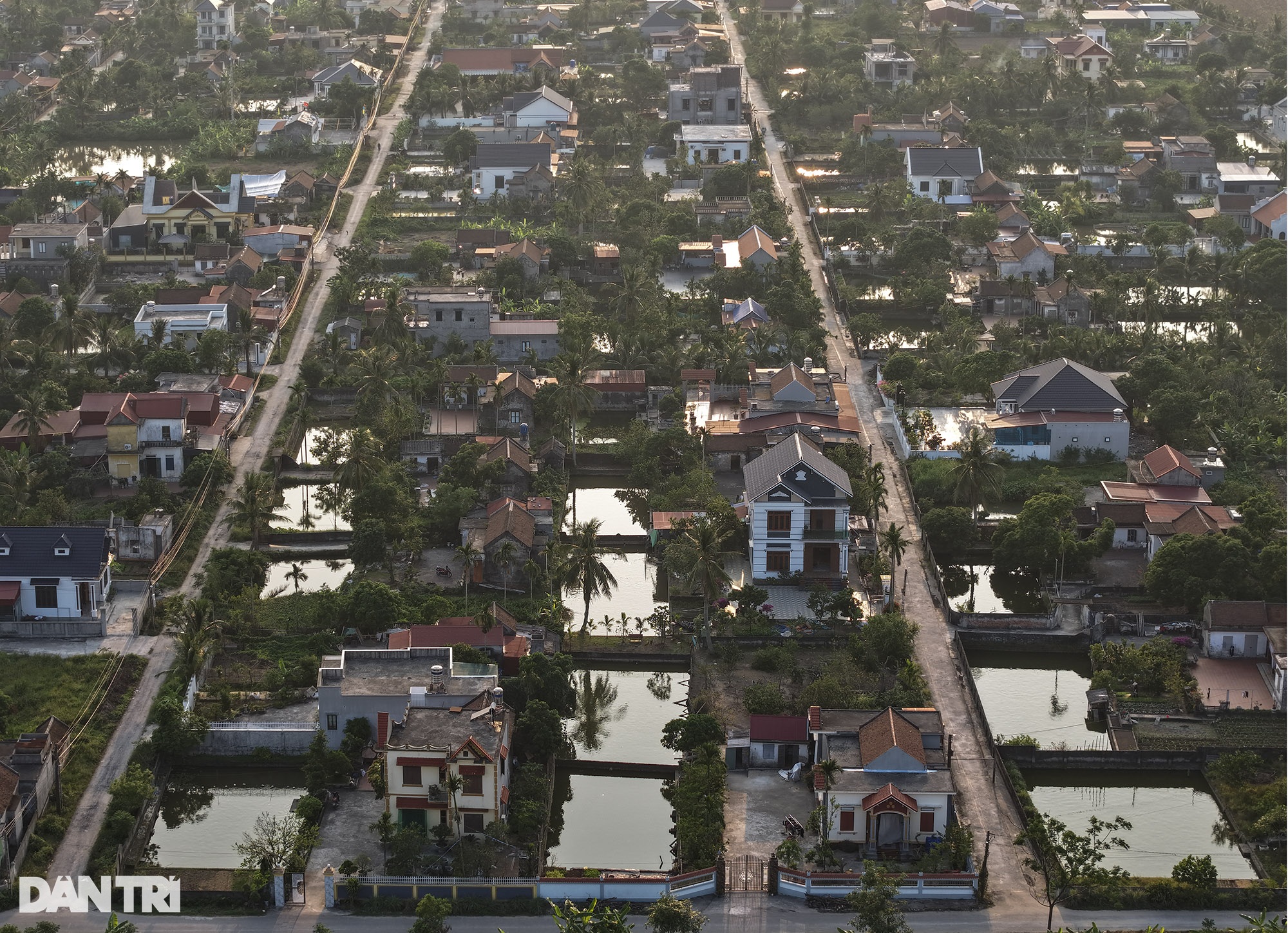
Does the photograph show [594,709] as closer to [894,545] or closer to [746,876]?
[746,876]

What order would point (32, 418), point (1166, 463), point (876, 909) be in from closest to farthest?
point (876, 909), point (1166, 463), point (32, 418)

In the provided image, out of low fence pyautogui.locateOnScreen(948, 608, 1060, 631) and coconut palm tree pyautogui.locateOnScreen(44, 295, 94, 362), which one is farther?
coconut palm tree pyautogui.locateOnScreen(44, 295, 94, 362)

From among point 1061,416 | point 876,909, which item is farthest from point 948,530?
point 876,909

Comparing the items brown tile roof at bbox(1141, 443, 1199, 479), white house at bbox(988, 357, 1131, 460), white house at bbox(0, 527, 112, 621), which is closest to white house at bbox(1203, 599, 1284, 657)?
brown tile roof at bbox(1141, 443, 1199, 479)

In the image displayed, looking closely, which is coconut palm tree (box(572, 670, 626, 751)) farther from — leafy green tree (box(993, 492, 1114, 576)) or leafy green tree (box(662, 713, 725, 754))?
leafy green tree (box(993, 492, 1114, 576))

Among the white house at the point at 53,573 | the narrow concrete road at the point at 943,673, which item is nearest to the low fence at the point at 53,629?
the white house at the point at 53,573

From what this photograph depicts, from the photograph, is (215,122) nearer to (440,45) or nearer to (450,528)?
(440,45)

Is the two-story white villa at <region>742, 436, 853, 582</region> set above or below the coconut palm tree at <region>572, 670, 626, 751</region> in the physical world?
above
